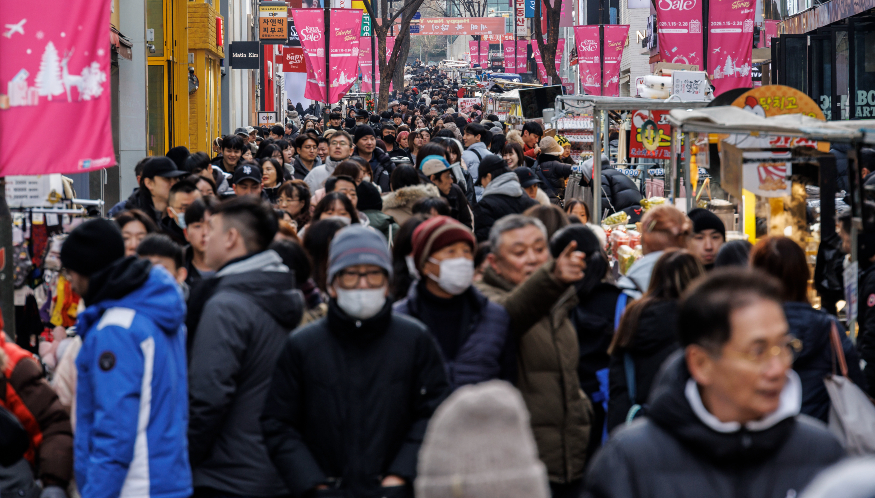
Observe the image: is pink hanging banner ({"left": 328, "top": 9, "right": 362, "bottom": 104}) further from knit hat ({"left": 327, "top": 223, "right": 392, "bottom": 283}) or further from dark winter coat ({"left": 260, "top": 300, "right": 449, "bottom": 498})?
dark winter coat ({"left": 260, "top": 300, "right": 449, "bottom": 498})

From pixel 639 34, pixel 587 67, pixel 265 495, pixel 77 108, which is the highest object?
pixel 639 34

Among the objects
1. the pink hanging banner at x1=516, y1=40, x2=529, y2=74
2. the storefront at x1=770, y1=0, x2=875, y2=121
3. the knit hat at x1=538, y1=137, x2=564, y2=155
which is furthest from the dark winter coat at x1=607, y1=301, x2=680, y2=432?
the pink hanging banner at x1=516, y1=40, x2=529, y2=74

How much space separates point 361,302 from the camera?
3.43 meters

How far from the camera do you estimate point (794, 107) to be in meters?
7.23

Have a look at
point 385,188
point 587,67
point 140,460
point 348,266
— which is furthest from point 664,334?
point 587,67

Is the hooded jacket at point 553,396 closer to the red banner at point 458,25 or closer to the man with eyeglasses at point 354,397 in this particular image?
the man with eyeglasses at point 354,397

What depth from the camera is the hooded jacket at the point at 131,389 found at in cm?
346

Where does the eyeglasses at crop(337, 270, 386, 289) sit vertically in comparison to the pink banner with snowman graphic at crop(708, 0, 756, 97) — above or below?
below

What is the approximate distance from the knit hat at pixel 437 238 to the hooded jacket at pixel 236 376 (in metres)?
0.57

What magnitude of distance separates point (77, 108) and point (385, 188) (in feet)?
22.5

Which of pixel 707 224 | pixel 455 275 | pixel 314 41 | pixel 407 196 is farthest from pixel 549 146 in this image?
pixel 314 41

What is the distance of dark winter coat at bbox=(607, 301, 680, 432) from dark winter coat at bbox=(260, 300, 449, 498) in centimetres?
104

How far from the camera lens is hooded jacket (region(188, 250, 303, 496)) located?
3637mm

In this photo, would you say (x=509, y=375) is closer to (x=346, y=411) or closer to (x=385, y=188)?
(x=346, y=411)
